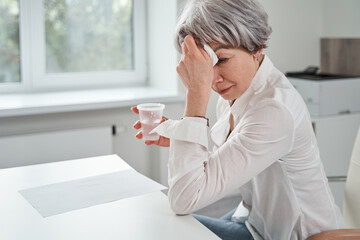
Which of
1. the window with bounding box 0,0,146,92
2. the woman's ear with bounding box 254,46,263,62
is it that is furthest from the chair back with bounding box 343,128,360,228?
the window with bounding box 0,0,146,92

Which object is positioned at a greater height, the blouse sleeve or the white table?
the blouse sleeve

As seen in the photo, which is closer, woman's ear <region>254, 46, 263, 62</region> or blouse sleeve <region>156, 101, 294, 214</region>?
blouse sleeve <region>156, 101, 294, 214</region>

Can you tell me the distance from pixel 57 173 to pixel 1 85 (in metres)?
1.52

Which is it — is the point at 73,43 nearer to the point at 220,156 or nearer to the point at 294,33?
the point at 294,33

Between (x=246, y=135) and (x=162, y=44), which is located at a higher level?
(x=162, y=44)

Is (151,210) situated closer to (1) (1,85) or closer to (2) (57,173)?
(2) (57,173)

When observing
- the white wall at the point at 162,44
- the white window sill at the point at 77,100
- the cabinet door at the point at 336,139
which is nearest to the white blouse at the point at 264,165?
the white window sill at the point at 77,100

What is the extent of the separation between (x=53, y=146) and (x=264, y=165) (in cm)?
168

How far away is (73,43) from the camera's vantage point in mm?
3107

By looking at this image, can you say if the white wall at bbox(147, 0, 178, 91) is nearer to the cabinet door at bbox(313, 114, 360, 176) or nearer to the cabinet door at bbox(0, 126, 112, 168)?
the cabinet door at bbox(0, 126, 112, 168)

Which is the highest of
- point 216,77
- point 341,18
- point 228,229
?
point 341,18

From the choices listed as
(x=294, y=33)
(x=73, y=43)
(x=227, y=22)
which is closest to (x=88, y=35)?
(x=73, y=43)

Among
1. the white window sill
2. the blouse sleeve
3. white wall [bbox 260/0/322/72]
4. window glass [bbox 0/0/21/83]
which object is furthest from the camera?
white wall [bbox 260/0/322/72]

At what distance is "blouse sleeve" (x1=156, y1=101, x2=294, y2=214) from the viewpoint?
1.25 metres
